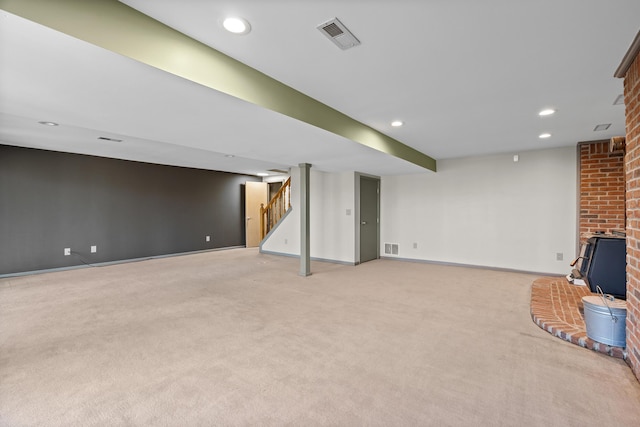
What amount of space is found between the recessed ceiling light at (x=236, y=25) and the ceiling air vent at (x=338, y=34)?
0.44m

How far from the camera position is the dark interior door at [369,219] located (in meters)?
6.38

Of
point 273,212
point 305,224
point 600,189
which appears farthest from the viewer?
point 273,212

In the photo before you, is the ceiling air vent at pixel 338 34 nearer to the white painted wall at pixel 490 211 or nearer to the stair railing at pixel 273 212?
the white painted wall at pixel 490 211

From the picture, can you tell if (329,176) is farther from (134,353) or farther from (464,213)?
(134,353)

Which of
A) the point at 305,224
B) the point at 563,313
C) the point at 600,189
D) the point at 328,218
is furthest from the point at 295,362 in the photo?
the point at 600,189

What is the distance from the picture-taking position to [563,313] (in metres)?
3.06

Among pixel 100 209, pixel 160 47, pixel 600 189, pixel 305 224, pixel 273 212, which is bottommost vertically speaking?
pixel 305 224

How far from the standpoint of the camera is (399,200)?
6648 millimetres

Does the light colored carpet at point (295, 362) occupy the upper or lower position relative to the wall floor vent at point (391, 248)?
lower

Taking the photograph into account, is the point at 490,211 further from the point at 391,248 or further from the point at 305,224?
the point at 305,224

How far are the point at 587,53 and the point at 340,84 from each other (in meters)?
1.77

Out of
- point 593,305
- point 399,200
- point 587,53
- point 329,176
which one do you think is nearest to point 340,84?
point 587,53

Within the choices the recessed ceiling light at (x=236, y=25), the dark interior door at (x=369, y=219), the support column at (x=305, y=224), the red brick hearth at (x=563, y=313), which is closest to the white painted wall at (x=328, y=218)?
the dark interior door at (x=369, y=219)

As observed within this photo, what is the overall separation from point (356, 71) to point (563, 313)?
10.5 ft
